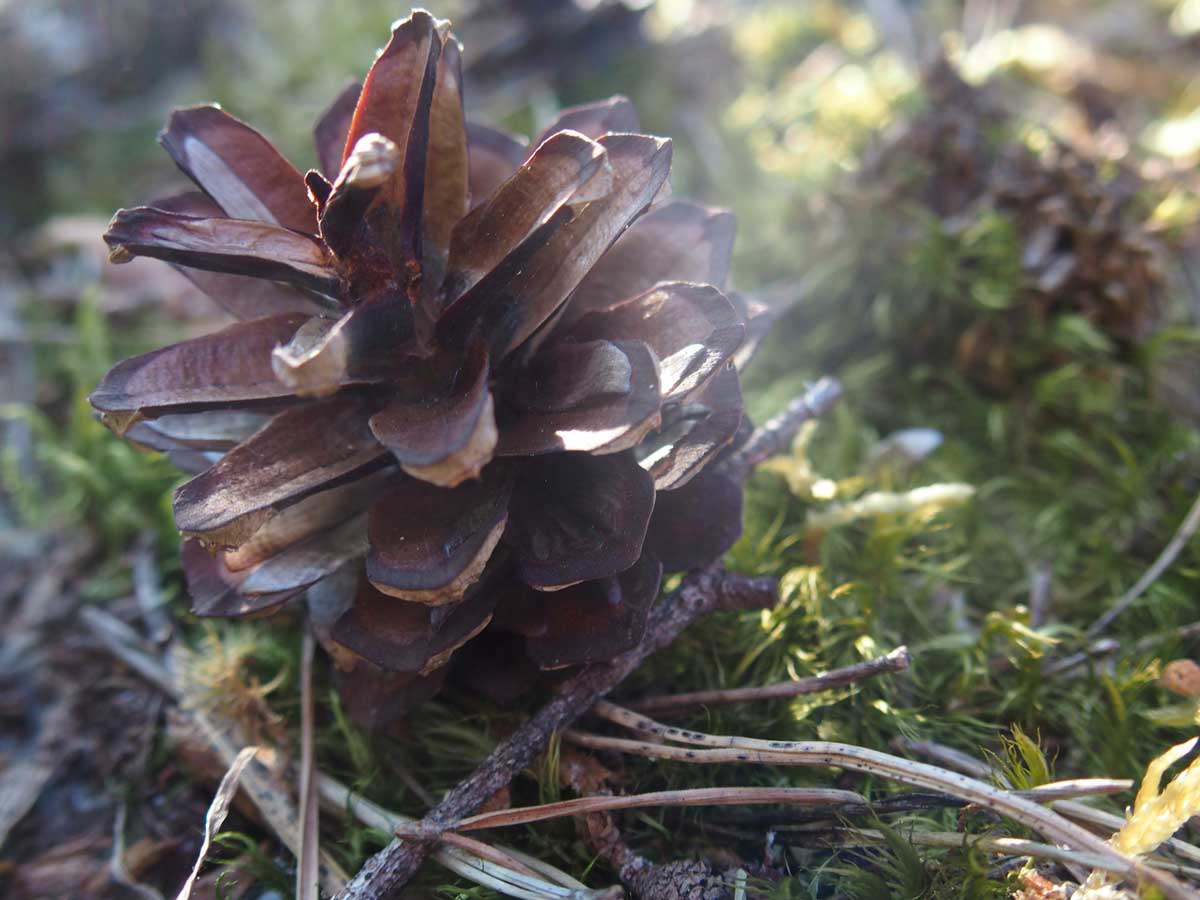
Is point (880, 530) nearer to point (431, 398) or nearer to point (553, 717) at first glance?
point (553, 717)

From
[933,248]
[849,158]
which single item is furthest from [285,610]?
[849,158]

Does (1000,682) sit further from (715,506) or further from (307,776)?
(307,776)

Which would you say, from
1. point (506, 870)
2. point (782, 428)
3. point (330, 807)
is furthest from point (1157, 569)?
point (330, 807)

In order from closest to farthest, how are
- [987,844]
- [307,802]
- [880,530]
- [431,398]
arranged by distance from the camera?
[987,844], [431,398], [307,802], [880,530]

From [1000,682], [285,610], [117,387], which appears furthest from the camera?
[285,610]

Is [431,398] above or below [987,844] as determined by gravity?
above

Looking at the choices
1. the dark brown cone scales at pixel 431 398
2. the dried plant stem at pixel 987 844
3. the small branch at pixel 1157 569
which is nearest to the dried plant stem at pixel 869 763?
the dried plant stem at pixel 987 844

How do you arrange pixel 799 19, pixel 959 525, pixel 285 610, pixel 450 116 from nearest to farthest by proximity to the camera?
pixel 450 116
pixel 285 610
pixel 959 525
pixel 799 19

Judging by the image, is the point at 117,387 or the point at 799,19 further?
the point at 799,19
